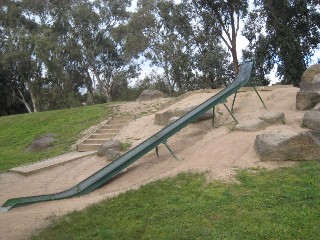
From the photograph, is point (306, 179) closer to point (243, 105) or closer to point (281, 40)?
point (243, 105)

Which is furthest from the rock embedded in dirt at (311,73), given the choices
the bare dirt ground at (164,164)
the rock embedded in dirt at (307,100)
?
the rock embedded in dirt at (307,100)

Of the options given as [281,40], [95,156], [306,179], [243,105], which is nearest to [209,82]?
[281,40]

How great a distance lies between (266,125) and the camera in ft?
27.2

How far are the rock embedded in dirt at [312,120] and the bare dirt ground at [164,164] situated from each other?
8.2 inches

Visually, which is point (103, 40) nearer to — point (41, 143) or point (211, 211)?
point (41, 143)

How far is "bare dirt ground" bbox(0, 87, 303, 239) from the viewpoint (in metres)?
6.15

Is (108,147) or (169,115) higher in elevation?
(169,115)

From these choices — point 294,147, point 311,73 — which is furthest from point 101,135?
point 294,147

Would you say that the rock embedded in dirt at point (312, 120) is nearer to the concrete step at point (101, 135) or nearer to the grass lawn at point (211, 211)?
the grass lawn at point (211, 211)

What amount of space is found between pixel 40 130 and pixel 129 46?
14144mm

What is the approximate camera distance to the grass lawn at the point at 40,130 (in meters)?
12.2

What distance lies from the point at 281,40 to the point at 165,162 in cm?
1306

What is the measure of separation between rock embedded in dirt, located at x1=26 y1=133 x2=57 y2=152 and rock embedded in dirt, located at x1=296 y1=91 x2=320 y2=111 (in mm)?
8861

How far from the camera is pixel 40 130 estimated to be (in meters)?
15.5
